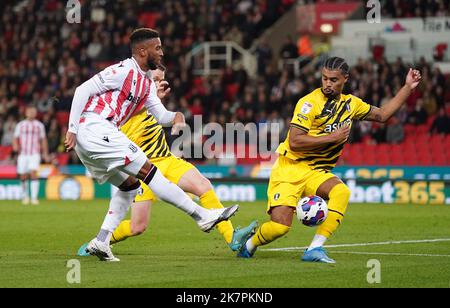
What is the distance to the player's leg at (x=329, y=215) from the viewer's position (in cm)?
990

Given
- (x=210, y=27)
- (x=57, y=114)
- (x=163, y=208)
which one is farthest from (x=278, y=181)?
(x=210, y=27)

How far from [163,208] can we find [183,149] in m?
4.16

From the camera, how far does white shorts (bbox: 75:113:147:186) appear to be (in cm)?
966

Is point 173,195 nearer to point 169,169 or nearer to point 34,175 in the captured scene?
point 169,169

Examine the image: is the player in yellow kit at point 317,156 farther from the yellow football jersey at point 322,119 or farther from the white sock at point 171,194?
the white sock at point 171,194

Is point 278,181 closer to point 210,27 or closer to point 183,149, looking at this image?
point 183,149

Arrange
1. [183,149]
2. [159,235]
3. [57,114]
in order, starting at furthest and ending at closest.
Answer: [57,114]
[183,149]
[159,235]

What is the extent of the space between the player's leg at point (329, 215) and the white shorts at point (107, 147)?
1.86 m

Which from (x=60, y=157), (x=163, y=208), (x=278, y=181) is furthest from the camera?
(x=60, y=157)

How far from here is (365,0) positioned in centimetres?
2975

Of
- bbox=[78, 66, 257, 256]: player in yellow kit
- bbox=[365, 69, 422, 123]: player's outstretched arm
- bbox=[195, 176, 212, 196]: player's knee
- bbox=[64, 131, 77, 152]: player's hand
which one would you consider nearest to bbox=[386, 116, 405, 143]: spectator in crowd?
bbox=[78, 66, 257, 256]: player in yellow kit

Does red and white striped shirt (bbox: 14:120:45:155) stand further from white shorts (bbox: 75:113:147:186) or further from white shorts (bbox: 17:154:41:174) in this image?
white shorts (bbox: 75:113:147:186)

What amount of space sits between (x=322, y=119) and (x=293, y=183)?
0.71 m

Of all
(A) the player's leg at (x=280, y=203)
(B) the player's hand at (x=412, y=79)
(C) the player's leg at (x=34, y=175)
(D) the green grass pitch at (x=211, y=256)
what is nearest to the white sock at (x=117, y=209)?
(D) the green grass pitch at (x=211, y=256)
